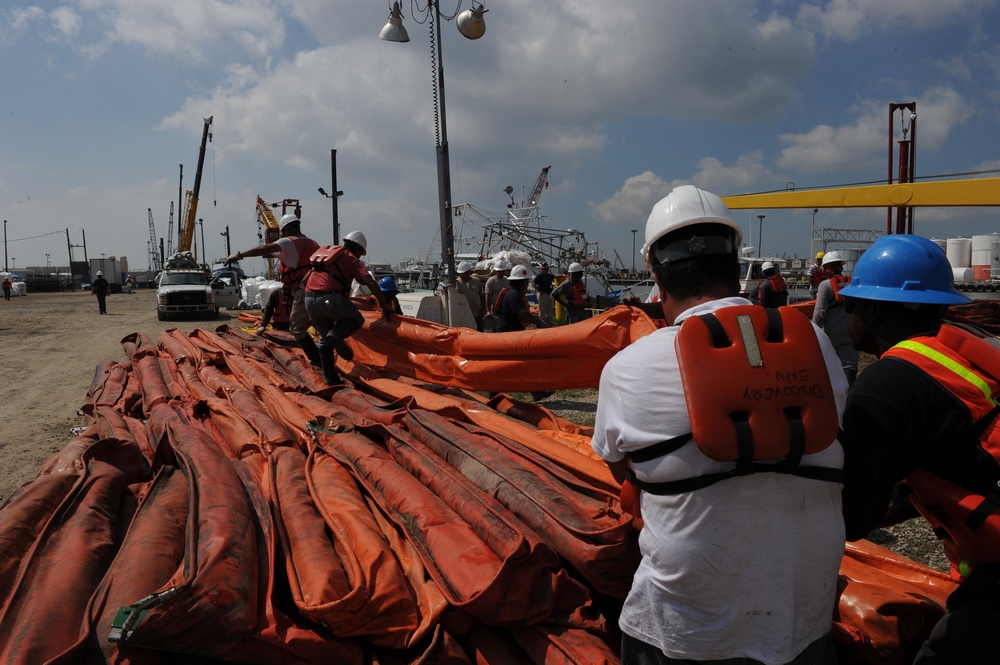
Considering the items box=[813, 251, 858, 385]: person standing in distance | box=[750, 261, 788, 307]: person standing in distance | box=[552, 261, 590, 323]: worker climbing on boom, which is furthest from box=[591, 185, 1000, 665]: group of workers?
box=[552, 261, 590, 323]: worker climbing on boom

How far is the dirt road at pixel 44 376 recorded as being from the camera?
254 inches

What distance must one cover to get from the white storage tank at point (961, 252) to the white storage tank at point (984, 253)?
22 cm

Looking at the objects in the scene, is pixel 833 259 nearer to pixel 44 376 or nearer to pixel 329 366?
pixel 329 366

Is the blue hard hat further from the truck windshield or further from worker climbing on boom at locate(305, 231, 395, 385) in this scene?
the truck windshield

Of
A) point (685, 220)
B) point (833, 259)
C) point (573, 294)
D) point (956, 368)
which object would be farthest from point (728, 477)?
point (573, 294)

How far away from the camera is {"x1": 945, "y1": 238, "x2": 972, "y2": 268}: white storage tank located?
120ft

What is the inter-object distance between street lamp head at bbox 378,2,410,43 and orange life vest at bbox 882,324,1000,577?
10.2 metres

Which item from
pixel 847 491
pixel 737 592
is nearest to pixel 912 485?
pixel 847 491

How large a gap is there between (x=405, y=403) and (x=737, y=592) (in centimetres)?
377

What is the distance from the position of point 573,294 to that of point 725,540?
35.6 feet

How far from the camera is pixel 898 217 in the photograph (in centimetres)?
973

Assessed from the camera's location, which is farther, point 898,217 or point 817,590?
point 898,217

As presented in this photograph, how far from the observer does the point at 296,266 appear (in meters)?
8.07

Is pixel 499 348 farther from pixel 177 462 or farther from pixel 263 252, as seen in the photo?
pixel 263 252
